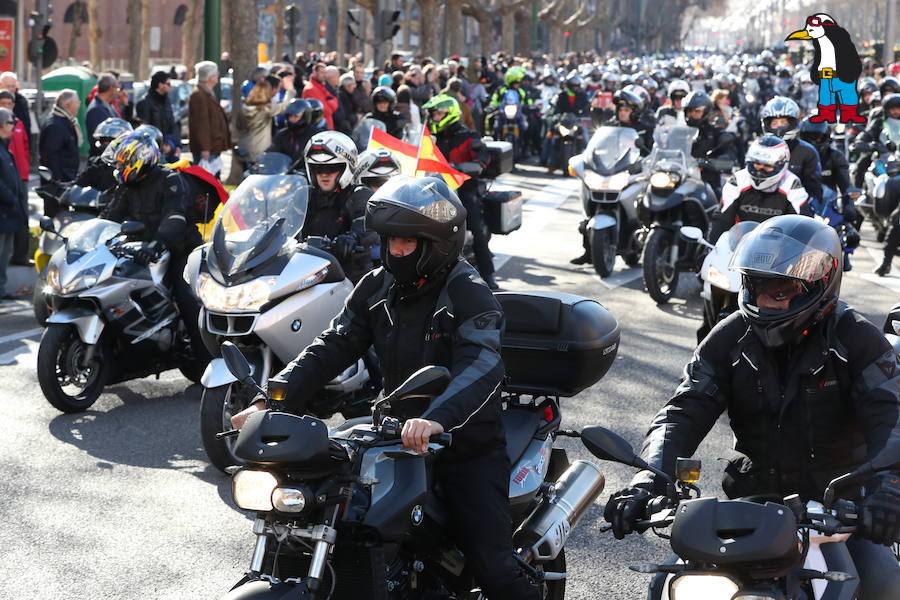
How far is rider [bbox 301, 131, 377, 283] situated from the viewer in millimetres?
8562

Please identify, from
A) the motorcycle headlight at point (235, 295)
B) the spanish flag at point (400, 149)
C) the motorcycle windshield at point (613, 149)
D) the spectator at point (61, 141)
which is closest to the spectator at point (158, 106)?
the spectator at point (61, 141)

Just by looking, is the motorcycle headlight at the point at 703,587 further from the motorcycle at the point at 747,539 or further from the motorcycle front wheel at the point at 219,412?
the motorcycle front wheel at the point at 219,412

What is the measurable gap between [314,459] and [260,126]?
16482 millimetres

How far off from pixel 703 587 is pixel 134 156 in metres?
6.43

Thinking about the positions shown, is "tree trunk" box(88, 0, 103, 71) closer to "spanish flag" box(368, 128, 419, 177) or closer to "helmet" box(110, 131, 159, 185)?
"spanish flag" box(368, 128, 419, 177)

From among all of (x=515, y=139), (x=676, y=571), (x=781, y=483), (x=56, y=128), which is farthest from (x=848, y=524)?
(x=515, y=139)

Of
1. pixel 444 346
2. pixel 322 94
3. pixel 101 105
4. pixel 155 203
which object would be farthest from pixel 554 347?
pixel 322 94

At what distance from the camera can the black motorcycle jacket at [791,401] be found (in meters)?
4.00

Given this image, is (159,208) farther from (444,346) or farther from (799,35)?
(799,35)

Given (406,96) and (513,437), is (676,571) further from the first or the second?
(406,96)

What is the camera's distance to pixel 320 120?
13.5m

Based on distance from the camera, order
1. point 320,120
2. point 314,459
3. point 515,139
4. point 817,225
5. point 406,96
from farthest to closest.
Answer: point 515,139, point 406,96, point 320,120, point 817,225, point 314,459

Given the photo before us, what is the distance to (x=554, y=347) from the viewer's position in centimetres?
503

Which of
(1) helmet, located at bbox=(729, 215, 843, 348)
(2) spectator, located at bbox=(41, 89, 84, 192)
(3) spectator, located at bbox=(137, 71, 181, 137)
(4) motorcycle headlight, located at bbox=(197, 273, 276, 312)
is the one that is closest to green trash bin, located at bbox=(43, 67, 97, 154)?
(3) spectator, located at bbox=(137, 71, 181, 137)
